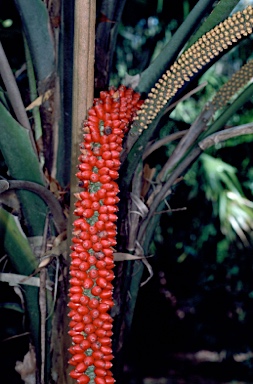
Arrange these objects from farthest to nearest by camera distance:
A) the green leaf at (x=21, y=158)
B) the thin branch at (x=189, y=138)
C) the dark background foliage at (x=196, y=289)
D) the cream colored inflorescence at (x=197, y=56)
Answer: the dark background foliage at (x=196, y=289), the thin branch at (x=189, y=138), the green leaf at (x=21, y=158), the cream colored inflorescence at (x=197, y=56)

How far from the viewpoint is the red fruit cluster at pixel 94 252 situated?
65 cm

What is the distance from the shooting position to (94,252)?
26.2 inches

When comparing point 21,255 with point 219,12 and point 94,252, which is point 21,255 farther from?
point 219,12

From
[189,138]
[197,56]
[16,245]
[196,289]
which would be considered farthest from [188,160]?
[196,289]

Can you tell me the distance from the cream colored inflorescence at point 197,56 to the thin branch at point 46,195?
0.63 ft

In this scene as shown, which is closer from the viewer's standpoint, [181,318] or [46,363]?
[46,363]

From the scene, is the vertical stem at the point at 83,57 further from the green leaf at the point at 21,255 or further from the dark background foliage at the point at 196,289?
the dark background foliage at the point at 196,289

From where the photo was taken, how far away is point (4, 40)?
138 cm

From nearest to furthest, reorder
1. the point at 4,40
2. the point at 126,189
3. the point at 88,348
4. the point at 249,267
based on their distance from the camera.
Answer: the point at 88,348 → the point at 126,189 → the point at 4,40 → the point at 249,267

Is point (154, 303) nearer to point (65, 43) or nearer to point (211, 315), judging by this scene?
point (211, 315)

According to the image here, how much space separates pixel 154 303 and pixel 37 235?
1661 mm

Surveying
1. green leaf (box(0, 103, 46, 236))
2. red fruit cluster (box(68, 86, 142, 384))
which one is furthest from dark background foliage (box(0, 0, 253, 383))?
red fruit cluster (box(68, 86, 142, 384))

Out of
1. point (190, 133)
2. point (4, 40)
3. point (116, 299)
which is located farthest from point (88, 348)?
point (4, 40)

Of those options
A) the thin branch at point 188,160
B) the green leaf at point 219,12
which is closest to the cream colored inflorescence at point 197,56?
the green leaf at point 219,12
